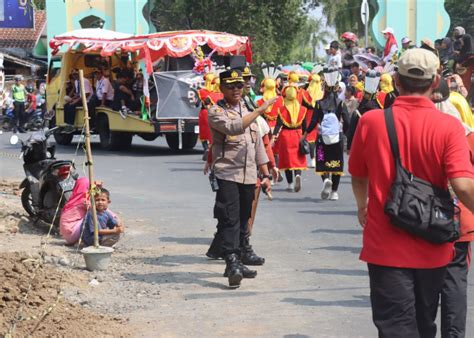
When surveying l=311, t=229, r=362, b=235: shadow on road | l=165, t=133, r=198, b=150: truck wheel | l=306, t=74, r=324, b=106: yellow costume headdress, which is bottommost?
l=165, t=133, r=198, b=150: truck wheel

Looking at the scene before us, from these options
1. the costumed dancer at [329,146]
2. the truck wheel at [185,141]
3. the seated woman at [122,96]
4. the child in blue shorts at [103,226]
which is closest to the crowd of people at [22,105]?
the seated woman at [122,96]

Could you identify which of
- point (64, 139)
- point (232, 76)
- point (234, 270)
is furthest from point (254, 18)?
point (234, 270)

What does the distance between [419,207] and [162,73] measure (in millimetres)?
17293

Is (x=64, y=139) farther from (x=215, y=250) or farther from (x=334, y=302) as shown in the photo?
(x=334, y=302)

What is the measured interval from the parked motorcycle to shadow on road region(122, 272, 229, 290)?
201 cm

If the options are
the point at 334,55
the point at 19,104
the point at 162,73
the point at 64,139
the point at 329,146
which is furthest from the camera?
the point at 19,104

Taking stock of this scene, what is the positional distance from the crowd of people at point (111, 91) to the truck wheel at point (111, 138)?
15.1 inches

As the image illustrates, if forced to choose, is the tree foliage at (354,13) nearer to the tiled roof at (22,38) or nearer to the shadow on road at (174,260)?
the tiled roof at (22,38)

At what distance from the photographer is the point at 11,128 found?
110 feet

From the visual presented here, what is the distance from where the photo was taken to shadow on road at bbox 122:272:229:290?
8.14 meters

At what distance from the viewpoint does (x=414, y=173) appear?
4516 millimetres

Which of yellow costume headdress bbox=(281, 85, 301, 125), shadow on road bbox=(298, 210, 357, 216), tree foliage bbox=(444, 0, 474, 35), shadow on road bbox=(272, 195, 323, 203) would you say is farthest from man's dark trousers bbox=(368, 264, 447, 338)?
tree foliage bbox=(444, 0, 474, 35)

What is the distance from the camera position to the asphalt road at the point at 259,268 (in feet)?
22.2

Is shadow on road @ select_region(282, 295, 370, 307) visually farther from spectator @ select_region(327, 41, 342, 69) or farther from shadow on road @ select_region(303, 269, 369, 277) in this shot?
spectator @ select_region(327, 41, 342, 69)
